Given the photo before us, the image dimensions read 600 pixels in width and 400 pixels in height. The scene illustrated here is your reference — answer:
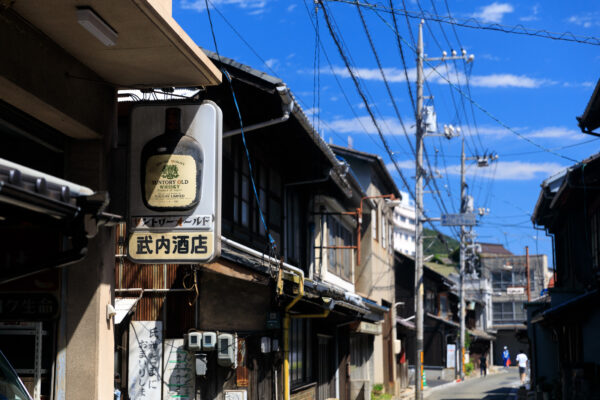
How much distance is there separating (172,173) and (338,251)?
18.6 metres

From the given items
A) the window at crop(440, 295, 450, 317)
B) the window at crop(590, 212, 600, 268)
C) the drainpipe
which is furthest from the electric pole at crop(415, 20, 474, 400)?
the window at crop(440, 295, 450, 317)

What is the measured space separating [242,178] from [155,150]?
7.52 meters

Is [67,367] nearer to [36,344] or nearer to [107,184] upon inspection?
[36,344]

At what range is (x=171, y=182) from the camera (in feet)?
26.9

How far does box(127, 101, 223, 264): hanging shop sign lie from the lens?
804 centimetres

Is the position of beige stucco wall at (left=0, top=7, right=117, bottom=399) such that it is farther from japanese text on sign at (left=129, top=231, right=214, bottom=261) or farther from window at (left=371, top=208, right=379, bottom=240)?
window at (left=371, top=208, right=379, bottom=240)

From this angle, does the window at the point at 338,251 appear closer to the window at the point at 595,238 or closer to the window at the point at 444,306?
the window at the point at 595,238

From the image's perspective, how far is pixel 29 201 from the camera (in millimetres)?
4922

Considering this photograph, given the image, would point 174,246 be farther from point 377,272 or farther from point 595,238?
point 377,272

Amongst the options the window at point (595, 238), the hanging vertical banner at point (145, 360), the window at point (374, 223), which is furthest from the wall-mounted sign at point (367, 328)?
the hanging vertical banner at point (145, 360)

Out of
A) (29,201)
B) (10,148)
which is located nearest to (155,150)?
(10,148)

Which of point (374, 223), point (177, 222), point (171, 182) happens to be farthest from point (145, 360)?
point (374, 223)

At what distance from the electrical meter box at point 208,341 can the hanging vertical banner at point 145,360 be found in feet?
2.65

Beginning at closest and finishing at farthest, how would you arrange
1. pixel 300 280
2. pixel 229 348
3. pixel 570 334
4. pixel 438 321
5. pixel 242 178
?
pixel 229 348
pixel 300 280
pixel 242 178
pixel 570 334
pixel 438 321
